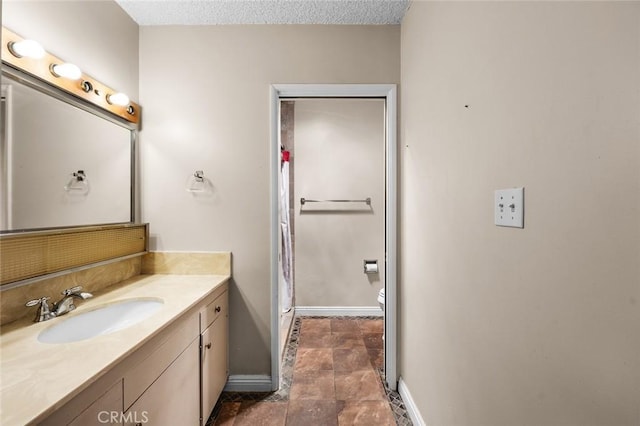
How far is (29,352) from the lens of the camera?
93 cm

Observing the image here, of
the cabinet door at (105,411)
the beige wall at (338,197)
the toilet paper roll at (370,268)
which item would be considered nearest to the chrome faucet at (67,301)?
the cabinet door at (105,411)

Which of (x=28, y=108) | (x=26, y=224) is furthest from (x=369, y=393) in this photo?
(x=28, y=108)

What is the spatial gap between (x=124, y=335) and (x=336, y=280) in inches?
93.6

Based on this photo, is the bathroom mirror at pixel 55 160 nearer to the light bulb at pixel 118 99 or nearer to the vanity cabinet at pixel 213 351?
the light bulb at pixel 118 99

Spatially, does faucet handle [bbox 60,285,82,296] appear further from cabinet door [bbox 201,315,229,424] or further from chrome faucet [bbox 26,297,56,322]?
cabinet door [bbox 201,315,229,424]

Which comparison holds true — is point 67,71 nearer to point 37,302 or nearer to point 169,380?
point 37,302

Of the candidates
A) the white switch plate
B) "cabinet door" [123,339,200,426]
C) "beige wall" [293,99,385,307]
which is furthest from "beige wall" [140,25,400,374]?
the white switch plate

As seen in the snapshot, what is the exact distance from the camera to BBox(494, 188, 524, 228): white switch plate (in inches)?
31.8

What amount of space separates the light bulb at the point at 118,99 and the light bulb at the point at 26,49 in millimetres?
443

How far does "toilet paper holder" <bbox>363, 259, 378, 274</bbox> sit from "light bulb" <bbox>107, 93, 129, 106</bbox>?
249cm

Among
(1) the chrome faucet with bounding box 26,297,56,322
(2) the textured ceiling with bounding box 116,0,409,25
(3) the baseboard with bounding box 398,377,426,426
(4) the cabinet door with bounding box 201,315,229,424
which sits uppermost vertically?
(2) the textured ceiling with bounding box 116,0,409,25

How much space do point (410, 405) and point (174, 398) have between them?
1.27 m

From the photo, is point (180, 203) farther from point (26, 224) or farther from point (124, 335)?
point (124, 335)

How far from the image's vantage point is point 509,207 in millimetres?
852
